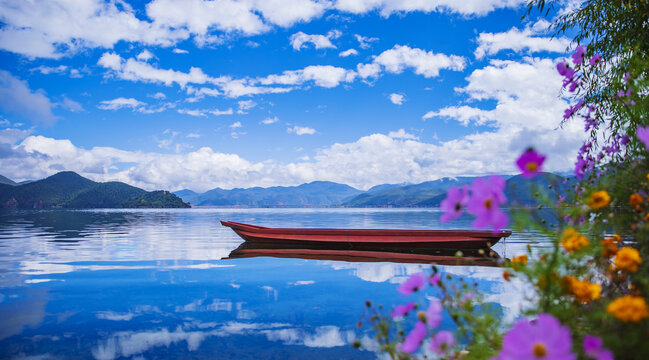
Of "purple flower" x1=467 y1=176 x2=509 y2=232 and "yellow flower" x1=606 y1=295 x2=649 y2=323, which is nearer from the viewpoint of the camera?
"yellow flower" x1=606 y1=295 x2=649 y2=323

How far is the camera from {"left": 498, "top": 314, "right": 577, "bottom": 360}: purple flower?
106 cm

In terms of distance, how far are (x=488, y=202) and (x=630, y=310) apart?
55 cm

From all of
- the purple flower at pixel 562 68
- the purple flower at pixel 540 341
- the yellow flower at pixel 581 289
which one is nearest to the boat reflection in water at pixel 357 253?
the purple flower at pixel 562 68

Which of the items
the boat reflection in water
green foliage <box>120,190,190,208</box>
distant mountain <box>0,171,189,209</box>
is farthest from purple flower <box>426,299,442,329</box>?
distant mountain <box>0,171,189,209</box>

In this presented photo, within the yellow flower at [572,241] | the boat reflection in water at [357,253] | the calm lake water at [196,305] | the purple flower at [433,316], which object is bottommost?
the boat reflection in water at [357,253]

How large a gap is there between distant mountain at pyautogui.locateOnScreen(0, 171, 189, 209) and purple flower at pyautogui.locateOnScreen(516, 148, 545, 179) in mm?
149122

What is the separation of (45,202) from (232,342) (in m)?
180

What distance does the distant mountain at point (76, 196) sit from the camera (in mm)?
139125

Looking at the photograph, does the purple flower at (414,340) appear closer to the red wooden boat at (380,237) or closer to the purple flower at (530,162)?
the purple flower at (530,162)

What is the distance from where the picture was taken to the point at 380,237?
42.9 ft

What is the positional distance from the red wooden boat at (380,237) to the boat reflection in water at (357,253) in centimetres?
24

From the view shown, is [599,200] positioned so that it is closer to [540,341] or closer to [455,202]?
[455,202]

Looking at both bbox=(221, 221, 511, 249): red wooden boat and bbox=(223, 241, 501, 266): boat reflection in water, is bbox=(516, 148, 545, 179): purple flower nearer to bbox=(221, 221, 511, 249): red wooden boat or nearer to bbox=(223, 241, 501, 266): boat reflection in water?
bbox=(223, 241, 501, 266): boat reflection in water

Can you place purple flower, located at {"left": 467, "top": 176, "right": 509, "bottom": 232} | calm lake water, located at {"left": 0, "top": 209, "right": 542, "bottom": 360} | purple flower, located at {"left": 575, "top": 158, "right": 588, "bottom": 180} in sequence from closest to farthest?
purple flower, located at {"left": 467, "top": 176, "right": 509, "bottom": 232} < purple flower, located at {"left": 575, "top": 158, "right": 588, "bottom": 180} < calm lake water, located at {"left": 0, "top": 209, "right": 542, "bottom": 360}
